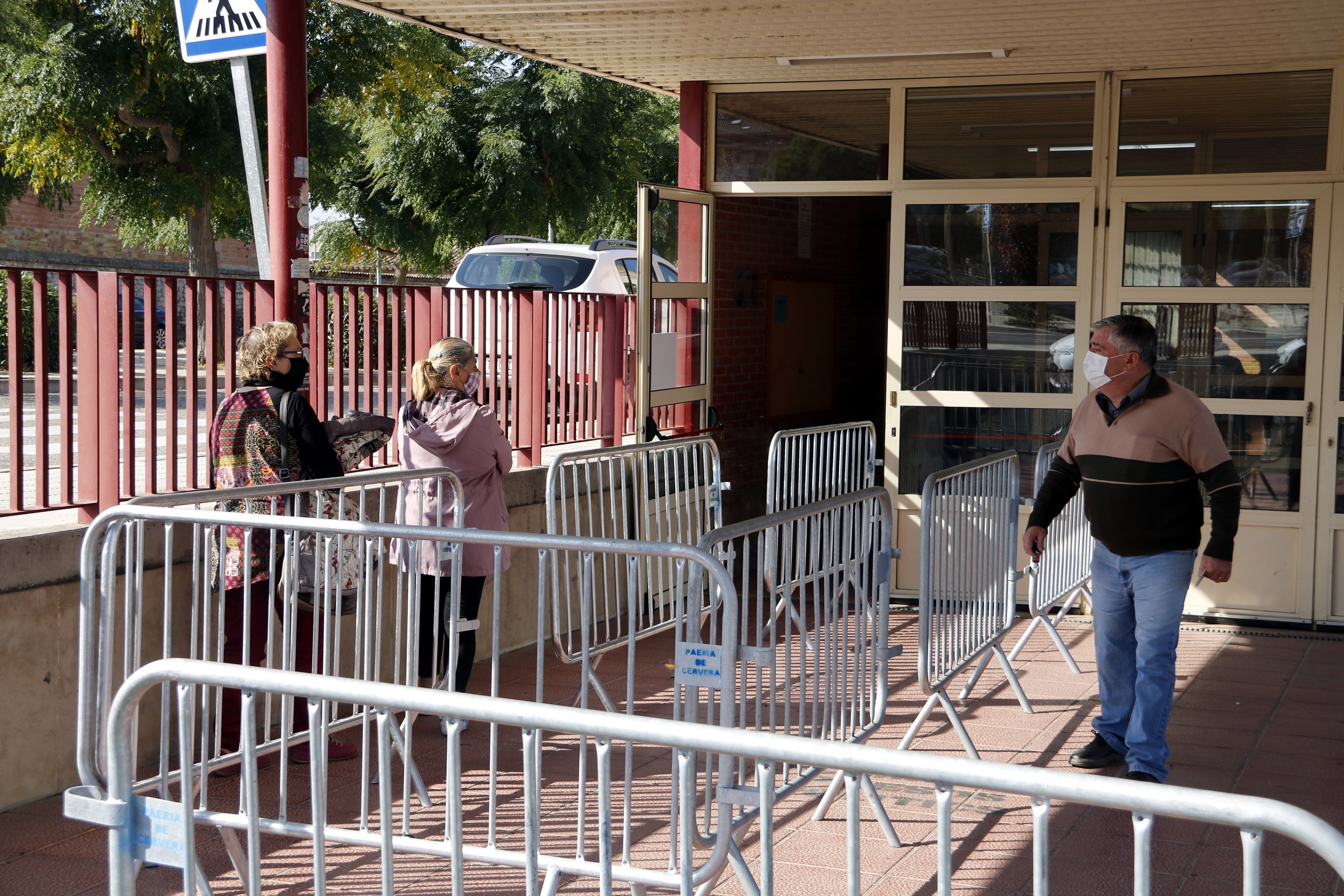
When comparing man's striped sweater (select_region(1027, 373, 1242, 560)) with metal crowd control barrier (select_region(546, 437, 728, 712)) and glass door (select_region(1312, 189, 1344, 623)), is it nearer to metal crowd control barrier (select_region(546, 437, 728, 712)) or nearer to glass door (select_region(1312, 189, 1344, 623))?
metal crowd control barrier (select_region(546, 437, 728, 712))

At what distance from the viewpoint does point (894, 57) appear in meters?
7.89

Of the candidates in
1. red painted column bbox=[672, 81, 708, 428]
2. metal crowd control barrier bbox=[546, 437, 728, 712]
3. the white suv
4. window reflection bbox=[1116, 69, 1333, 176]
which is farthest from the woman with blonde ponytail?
the white suv

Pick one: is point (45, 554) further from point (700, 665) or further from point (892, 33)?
point (892, 33)

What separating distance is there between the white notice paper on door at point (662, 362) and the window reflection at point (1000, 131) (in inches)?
73.1

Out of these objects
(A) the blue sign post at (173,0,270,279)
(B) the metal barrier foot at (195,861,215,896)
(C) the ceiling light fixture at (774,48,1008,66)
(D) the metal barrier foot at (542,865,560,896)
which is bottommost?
(B) the metal barrier foot at (195,861,215,896)

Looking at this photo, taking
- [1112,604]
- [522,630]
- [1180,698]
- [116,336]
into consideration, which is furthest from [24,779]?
[1180,698]

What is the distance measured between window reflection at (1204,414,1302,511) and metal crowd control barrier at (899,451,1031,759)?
2.29 metres

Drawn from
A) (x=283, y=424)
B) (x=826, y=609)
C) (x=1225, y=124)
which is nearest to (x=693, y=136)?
(x=1225, y=124)

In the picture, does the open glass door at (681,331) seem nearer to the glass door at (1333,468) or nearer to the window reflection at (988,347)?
the window reflection at (988,347)

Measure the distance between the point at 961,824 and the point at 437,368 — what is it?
2.85m

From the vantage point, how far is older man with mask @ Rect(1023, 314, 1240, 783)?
16.4 feet

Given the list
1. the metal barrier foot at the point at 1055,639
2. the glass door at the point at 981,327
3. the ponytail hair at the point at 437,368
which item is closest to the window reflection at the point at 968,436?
the glass door at the point at 981,327

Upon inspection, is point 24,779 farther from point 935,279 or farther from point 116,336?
point 935,279

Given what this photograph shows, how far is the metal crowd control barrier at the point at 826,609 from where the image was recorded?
3990 mm
